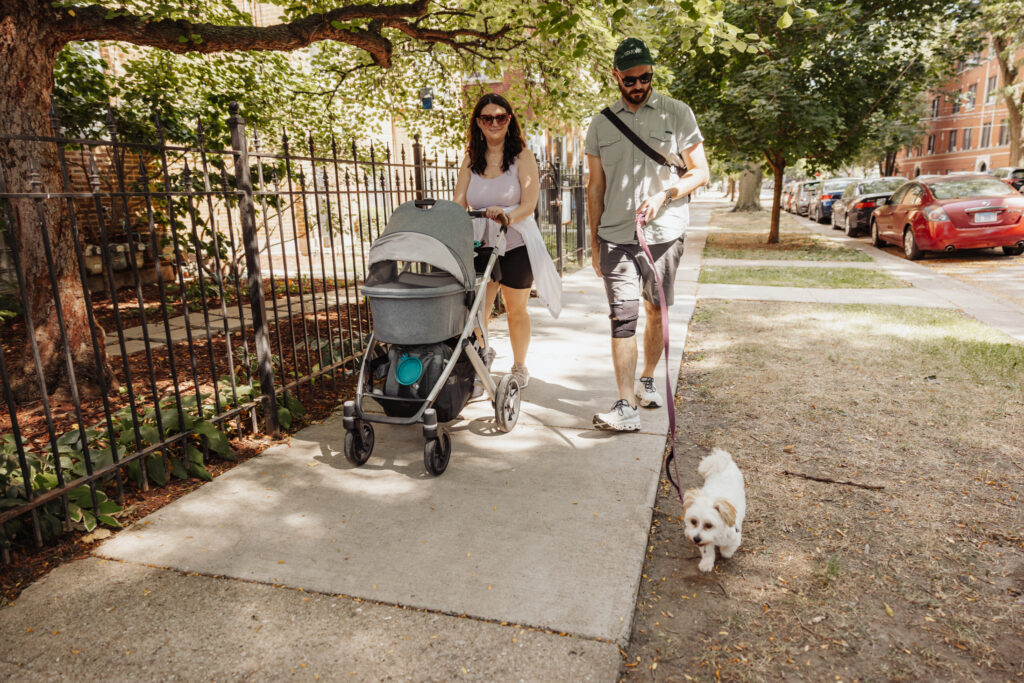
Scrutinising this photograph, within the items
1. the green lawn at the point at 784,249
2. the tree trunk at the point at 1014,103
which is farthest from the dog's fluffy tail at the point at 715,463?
the tree trunk at the point at 1014,103

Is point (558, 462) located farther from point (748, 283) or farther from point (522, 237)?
point (748, 283)

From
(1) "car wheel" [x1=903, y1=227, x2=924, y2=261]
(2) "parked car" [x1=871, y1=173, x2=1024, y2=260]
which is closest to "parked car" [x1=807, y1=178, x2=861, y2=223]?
(2) "parked car" [x1=871, y1=173, x2=1024, y2=260]

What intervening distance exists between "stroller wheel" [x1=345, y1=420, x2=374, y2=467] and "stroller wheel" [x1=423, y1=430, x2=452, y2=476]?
1.19ft

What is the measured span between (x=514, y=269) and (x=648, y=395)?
1281mm

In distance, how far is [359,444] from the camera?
3758 millimetres

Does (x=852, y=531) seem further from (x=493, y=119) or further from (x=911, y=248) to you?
(x=911, y=248)

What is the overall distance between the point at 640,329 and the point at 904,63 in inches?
422

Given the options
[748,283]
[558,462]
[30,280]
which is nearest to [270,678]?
[558,462]

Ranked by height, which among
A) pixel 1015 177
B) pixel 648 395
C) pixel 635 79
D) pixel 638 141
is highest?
pixel 635 79

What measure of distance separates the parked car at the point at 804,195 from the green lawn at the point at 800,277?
16571mm

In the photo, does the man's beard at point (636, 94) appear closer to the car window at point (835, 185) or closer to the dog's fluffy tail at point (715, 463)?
the dog's fluffy tail at point (715, 463)

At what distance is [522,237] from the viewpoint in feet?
14.8

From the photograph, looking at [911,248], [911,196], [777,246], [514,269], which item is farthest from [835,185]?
[514,269]

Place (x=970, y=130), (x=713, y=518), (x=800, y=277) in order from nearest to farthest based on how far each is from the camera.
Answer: (x=713, y=518) → (x=800, y=277) → (x=970, y=130)
